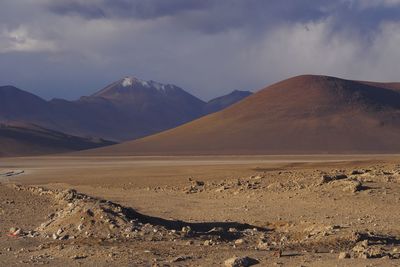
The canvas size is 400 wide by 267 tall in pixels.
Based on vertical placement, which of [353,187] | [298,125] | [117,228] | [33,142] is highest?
[298,125]

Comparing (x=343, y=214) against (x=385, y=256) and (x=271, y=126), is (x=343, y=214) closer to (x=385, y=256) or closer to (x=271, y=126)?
(x=385, y=256)

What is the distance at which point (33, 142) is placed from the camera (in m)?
143

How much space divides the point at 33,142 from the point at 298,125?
54056 mm

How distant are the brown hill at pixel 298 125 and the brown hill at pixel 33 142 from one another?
19.9 metres

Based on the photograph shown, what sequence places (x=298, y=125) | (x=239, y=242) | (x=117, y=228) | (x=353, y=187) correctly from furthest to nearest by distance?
(x=298, y=125), (x=353, y=187), (x=117, y=228), (x=239, y=242)

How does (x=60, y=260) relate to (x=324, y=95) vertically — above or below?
below

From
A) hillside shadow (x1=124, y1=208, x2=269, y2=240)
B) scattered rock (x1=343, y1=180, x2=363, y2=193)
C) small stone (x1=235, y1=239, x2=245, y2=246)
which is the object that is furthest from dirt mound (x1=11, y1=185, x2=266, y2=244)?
scattered rock (x1=343, y1=180, x2=363, y2=193)

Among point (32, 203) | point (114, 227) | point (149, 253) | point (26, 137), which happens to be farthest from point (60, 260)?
point (26, 137)

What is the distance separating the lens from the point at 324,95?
13225 centimetres

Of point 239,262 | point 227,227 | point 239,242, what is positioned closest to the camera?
point 239,262

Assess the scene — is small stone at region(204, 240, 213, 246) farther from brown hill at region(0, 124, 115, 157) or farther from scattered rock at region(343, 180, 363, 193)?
brown hill at region(0, 124, 115, 157)

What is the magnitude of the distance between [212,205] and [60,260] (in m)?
10.4

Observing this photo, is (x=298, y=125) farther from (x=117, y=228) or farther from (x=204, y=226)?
(x=117, y=228)

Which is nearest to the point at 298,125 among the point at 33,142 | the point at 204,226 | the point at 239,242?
the point at 33,142
